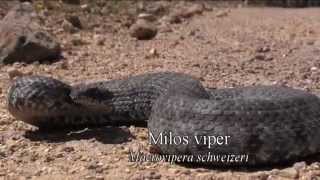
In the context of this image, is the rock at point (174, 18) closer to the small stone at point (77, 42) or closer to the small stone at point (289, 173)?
the small stone at point (77, 42)

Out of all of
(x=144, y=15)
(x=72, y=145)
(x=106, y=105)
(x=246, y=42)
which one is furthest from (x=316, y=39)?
(x=72, y=145)

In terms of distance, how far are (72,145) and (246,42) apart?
469cm

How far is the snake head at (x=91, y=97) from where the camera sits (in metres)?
6.27

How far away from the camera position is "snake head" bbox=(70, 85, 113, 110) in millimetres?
6270

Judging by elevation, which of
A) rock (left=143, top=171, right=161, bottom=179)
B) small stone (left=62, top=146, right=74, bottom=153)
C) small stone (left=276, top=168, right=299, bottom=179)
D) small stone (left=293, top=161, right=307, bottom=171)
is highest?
small stone (left=293, top=161, right=307, bottom=171)

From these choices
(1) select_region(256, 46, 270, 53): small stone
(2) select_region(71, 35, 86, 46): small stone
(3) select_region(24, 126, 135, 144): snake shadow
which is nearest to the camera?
(3) select_region(24, 126, 135, 144): snake shadow

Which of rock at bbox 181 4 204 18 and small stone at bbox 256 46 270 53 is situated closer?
small stone at bbox 256 46 270 53

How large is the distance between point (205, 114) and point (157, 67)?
3.71 metres

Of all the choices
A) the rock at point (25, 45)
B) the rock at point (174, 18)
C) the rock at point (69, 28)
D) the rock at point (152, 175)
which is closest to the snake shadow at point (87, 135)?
the rock at point (152, 175)

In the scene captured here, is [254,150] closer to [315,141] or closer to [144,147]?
[315,141]

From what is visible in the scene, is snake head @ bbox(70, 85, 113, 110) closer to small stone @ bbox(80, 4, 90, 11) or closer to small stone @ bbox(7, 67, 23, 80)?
small stone @ bbox(7, 67, 23, 80)

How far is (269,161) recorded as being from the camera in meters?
5.27

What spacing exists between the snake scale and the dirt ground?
134 mm

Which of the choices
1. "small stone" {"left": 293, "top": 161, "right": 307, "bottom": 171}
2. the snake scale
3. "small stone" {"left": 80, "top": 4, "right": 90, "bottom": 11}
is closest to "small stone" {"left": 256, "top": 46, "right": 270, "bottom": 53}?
the snake scale
